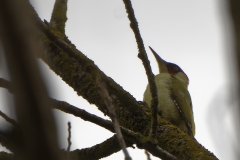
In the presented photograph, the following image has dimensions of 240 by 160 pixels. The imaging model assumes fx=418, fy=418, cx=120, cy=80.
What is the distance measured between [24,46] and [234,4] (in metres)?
0.44

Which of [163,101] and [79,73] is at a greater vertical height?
[163,101]

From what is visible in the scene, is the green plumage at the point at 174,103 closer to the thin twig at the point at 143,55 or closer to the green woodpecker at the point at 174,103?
the green woodpecker at the point at 174,103

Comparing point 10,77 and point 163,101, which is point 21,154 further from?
point 163,101

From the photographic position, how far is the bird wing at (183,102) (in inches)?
213

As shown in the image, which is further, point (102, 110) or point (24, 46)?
point (102, 110)

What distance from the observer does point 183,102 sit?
5691mm

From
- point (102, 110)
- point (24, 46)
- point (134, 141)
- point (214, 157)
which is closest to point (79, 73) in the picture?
point (102, 110)

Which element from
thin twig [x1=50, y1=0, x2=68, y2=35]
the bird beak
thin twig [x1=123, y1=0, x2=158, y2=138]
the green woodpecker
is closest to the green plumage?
the green woodpecker

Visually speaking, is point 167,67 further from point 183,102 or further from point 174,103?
point 174,103

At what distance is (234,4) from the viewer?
837 mm

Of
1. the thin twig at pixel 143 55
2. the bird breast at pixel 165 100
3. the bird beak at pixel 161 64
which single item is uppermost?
the bird beak at pixel 161 64

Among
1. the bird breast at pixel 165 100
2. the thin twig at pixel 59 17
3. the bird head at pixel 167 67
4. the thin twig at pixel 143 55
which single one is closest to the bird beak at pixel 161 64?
the bird head at pixel 167 67

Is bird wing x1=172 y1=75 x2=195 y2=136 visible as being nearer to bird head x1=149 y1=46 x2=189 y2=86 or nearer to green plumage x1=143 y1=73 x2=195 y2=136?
green plumage x1=143 y1=73 x2=195 y2=136

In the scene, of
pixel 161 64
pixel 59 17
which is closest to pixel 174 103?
pixel 59 17
